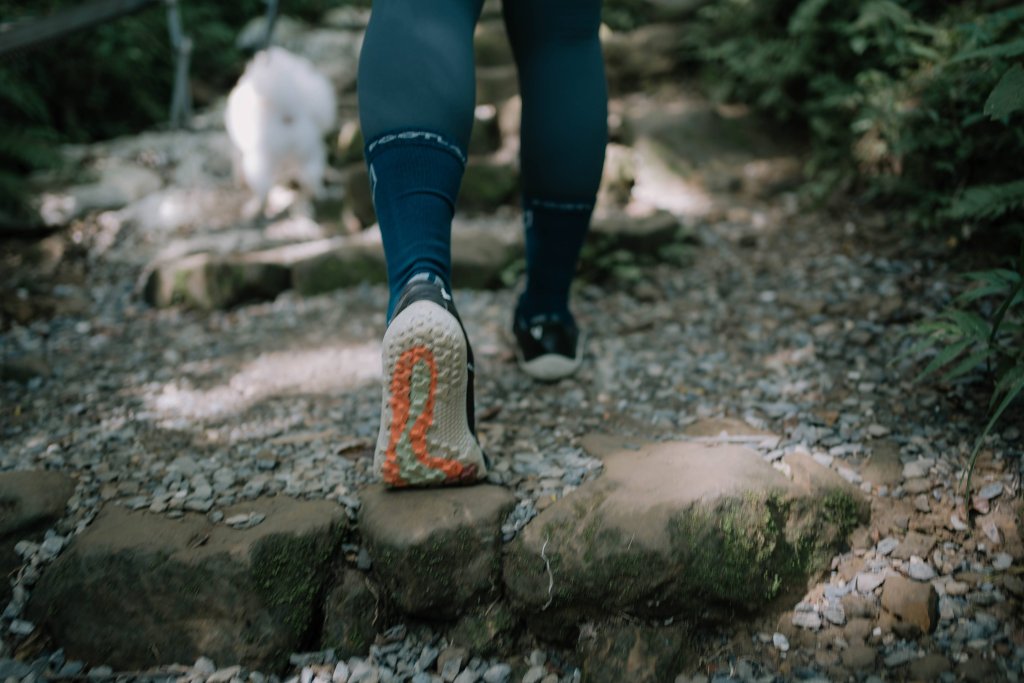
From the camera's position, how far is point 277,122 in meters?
3.62

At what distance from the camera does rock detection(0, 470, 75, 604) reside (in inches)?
51.2

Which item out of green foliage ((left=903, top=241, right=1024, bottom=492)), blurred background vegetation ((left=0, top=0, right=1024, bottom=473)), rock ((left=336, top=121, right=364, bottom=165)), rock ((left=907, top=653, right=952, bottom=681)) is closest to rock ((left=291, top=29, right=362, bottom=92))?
blurred background vegetation ((left=0, top=0, right=1024, bottom=473))

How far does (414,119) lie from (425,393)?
1.55ft

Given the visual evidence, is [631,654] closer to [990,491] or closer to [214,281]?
[990,491]

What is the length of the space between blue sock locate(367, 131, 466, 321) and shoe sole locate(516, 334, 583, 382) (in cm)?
62

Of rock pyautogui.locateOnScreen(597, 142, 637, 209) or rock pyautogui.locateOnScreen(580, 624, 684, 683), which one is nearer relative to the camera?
rock pyautogui.locateOnScreen(580, 624, 684, 683)

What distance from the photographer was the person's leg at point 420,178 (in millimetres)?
1235

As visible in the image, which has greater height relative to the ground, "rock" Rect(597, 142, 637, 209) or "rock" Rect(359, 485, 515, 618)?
"rock" Rect(359, 485, 515, 618)

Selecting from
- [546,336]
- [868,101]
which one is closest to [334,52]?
[868,101]

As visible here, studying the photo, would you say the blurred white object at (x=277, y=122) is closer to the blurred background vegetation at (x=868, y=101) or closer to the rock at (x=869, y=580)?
the blurred background vegetation at (x=868, y=101)

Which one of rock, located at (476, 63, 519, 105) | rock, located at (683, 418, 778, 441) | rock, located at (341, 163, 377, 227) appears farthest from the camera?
rock, located at (476, 63, 519, 105)

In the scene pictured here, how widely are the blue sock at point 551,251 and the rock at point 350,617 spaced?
80 cm

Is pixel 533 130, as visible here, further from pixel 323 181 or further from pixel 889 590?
pixel 323 181

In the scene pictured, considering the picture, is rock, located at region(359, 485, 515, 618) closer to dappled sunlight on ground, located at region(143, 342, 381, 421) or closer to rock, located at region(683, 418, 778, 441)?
rock, located at region(683, 418, 778, 441)
